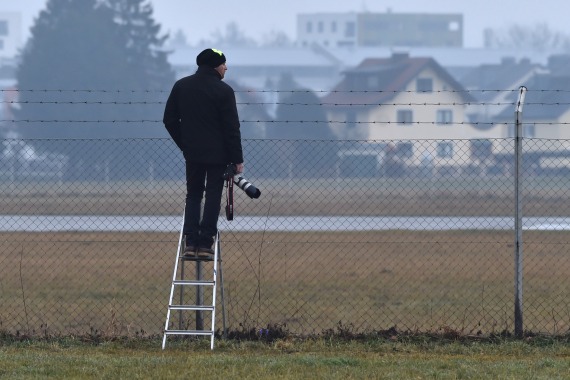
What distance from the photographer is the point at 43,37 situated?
236 ft

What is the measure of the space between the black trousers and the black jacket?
6.5 inches

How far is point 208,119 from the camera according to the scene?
419 inches

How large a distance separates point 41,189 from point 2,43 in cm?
16408

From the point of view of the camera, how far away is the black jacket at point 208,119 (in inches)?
416

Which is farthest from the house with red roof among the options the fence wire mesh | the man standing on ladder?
the man standing on ladder

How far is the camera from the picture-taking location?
1052 cm

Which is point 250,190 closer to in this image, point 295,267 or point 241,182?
point 241,182

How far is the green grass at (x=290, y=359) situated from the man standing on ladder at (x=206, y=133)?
1.03 metres

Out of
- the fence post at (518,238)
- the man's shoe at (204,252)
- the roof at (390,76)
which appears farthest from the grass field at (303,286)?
the roof at (390,76)

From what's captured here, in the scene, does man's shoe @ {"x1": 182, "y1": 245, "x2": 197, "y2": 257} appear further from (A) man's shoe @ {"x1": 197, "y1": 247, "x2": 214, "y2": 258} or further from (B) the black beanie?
(B) the black beanie

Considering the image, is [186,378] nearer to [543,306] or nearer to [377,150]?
[543,306]

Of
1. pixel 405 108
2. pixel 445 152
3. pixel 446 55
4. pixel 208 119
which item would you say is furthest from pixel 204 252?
pixel 446 55

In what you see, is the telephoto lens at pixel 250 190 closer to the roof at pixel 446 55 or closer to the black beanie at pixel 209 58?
the black beanie at pixel 209 58

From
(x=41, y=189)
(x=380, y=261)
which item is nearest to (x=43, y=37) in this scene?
(x=41, y=189)
